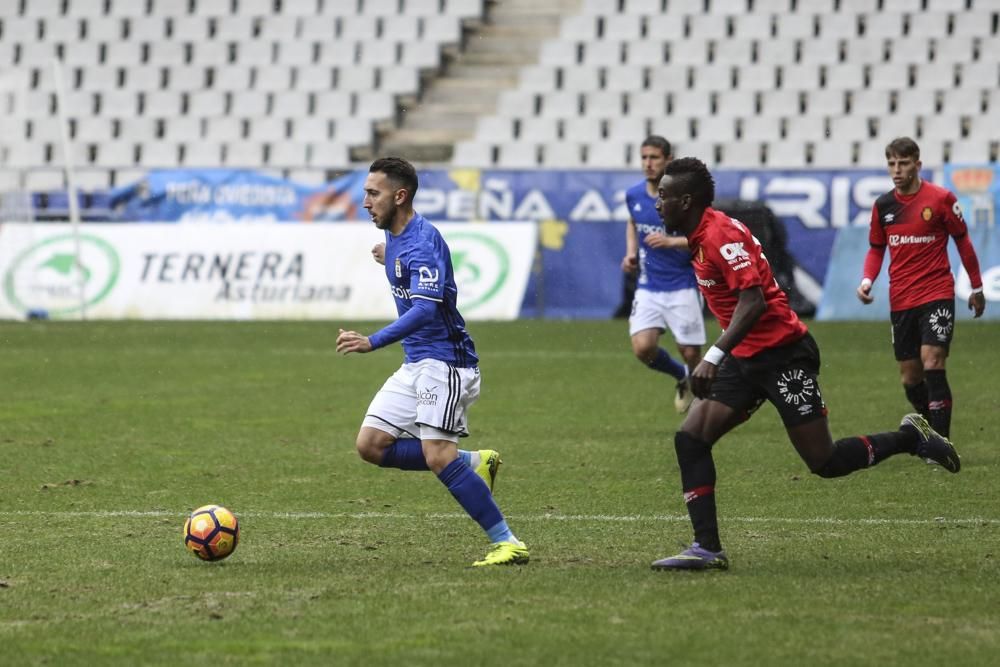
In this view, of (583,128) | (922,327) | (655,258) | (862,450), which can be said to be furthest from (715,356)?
(583,128)

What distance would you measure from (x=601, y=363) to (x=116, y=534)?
34.6ft

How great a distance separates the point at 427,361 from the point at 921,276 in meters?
4.77

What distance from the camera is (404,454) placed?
750cm

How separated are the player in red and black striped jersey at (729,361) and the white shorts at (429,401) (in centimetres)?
96

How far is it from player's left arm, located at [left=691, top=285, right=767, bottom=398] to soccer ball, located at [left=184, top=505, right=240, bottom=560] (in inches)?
82.8

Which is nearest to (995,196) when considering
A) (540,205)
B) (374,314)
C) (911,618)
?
(540,205)

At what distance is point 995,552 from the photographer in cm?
725

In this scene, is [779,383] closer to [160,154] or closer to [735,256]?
[735,256]

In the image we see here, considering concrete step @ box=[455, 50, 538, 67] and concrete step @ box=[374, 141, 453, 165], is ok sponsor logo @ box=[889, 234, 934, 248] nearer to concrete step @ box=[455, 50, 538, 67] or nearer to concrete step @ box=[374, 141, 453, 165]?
concrete step @ box=[374, 141, 453, 165]

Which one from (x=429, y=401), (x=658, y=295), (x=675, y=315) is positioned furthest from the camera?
(x=658, y=295)

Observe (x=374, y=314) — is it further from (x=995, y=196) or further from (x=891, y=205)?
(x=891, y=205)

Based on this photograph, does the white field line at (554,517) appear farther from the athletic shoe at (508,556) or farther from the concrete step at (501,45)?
the concrete step at (501,45)

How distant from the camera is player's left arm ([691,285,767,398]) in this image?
6773 mm

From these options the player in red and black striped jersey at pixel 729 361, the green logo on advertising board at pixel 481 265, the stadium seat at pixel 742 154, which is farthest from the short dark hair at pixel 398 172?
the stadium seat at pixel 742 154
